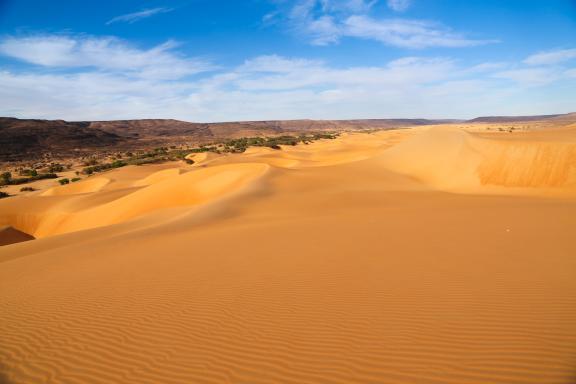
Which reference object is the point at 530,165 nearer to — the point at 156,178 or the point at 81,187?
the point at 156,178

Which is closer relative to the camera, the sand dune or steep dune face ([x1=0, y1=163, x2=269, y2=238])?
steep dune face ([x1=0, y1=163, x2=269, y2=238])

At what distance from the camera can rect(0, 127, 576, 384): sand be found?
381cm

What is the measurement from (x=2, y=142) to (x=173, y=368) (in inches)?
2863

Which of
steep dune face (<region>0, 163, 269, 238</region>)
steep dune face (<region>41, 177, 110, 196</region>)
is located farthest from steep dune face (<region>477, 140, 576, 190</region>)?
steep dune face (<region>41, 177, 110, 196</region>)

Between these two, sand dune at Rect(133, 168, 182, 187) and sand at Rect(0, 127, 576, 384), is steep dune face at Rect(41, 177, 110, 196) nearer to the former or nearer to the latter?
sand dune at Rect(133, 168, 182, 187)

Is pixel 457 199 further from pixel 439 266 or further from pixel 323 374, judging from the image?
pixel 323 374

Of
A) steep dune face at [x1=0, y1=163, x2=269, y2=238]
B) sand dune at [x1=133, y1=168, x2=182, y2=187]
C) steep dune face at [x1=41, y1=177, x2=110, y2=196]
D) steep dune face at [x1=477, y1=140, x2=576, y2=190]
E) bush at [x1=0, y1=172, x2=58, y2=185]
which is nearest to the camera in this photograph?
steep dune face at [x1=477, y1=140, x2=576, y2=190]

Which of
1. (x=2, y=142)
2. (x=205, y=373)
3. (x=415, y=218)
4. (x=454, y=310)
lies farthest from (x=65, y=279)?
(x=2, y=142)

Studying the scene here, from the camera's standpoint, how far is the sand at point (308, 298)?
150 inches

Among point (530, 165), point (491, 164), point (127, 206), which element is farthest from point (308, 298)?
point (127, 206)

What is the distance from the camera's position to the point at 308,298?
5.57 meters

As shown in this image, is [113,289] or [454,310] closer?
[454,310]

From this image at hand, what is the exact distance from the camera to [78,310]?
5.83 metres

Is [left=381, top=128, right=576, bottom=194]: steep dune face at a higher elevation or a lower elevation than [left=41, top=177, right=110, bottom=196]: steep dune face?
higher
